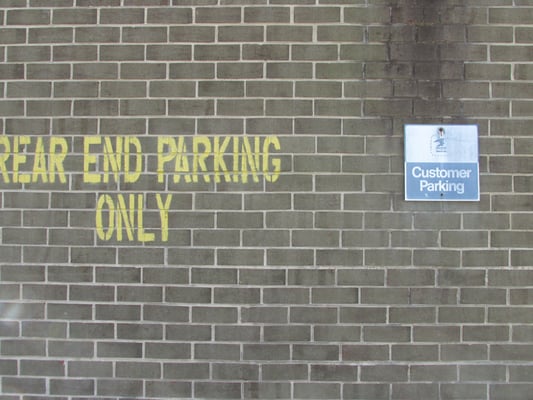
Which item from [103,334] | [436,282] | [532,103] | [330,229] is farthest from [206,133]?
[532,103]

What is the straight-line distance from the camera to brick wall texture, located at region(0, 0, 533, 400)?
361 centimetres

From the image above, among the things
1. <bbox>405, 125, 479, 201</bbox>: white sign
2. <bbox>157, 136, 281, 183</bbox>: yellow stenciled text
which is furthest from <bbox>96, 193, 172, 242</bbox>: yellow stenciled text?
<bbox>405, 125, 479, 201</bbox>: white sign

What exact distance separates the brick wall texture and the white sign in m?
0.08

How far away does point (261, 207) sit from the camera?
12.0ft

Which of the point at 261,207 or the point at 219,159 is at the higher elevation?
the point at 219,159

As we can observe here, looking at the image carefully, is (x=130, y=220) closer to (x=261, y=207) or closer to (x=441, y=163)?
(x=261, y=207)

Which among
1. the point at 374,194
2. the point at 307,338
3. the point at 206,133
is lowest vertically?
the point at 307,338

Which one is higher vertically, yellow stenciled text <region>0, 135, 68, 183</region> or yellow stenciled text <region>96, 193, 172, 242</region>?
yellow stenciled text <region>0, 135, 68, 183</region>

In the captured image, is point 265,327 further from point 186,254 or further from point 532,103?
point 532,103

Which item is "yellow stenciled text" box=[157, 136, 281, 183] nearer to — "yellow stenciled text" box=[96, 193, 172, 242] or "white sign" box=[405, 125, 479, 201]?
"yellow stenciled text" box=[96, 193, 172, 242]

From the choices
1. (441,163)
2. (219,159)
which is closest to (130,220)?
(219,159)

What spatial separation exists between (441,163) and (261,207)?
142cm

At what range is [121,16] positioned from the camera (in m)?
3.73

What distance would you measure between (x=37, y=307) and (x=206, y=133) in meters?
1.89
